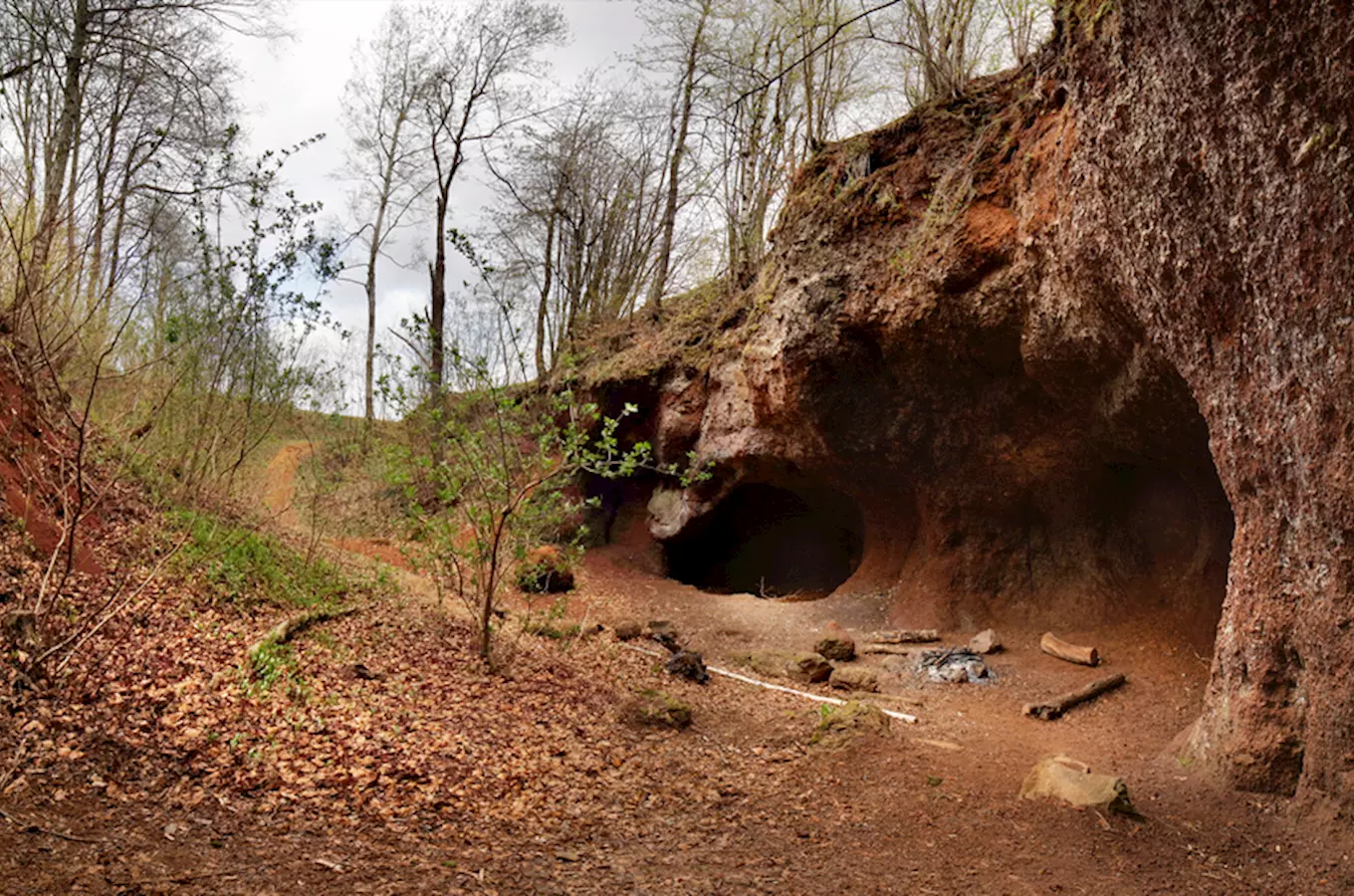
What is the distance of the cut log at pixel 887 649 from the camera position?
8.45 metres

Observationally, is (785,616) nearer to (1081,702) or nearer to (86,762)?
(1081,702)

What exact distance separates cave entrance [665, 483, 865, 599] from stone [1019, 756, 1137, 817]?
28.8 ft

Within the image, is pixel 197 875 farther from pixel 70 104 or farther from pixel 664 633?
pixel 70 104

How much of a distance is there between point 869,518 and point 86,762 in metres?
9.72

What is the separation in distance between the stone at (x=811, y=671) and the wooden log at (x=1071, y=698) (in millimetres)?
1849

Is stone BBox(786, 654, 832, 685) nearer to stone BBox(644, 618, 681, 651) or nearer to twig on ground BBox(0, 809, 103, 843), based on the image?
stone BBox(644, 618, 681, 651)

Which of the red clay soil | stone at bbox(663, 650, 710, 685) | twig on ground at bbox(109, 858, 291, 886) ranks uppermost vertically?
the red clay soil

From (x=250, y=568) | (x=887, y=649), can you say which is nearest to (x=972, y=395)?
(x=887, y=649)

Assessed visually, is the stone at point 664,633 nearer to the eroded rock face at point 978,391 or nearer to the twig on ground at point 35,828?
the eroded rock face at point 978,391

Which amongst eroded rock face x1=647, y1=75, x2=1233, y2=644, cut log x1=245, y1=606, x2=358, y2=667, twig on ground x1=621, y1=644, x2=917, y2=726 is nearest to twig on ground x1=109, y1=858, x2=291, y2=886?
cut log x1=245, y1=606, x2=358, y2=667

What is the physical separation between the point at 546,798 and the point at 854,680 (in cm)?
412

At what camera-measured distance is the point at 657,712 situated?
221 inches

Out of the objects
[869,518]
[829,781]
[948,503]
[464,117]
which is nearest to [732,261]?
[869,518]

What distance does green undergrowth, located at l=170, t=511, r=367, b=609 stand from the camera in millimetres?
6020
